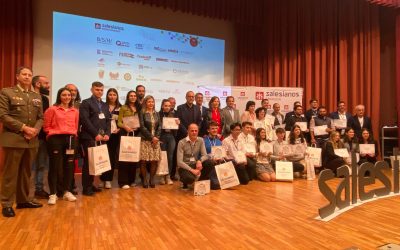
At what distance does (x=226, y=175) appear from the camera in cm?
498

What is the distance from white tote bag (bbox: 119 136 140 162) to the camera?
4.73m

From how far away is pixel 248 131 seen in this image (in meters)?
5.84

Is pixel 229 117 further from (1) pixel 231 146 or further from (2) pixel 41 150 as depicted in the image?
(2) pixel 41 150

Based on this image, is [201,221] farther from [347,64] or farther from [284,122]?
[347,64]

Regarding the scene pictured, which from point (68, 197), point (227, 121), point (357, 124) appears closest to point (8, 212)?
point (68, 197)

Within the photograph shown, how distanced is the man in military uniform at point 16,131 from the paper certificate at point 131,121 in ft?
4.50

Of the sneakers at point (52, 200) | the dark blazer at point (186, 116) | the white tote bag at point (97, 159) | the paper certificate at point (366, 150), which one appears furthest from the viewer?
the paper certificate at point (366, 150)

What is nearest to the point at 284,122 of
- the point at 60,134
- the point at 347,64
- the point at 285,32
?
the point at 347,64

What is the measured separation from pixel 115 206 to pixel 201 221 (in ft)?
3.66

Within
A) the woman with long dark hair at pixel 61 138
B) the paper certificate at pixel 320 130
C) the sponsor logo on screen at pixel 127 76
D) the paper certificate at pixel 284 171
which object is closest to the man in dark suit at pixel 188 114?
the paper certificate at pixel 284 171

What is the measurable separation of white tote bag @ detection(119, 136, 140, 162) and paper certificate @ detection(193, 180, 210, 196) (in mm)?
903

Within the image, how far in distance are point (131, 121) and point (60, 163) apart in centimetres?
117

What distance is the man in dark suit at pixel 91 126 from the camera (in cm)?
446

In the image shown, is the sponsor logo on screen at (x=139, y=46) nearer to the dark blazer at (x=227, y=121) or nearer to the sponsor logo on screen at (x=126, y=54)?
the sponsor logo on screen at (x=126, y=54)
